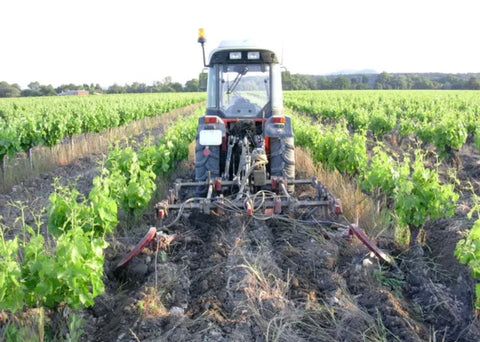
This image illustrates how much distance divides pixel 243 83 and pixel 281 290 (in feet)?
11.4

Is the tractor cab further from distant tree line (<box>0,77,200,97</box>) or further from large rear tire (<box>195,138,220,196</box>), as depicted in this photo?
distant tree line (<box>0,77,200,97</box>)

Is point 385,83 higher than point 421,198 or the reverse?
higher

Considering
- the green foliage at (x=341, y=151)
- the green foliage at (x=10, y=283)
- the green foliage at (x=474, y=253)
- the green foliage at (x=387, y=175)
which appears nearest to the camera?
the green foliage at (x=10, y=283)

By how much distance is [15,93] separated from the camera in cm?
5675

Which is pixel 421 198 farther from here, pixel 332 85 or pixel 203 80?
pixel 332 85

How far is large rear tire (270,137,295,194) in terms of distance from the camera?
5.75 m

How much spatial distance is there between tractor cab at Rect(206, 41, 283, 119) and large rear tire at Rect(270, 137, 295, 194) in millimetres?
592

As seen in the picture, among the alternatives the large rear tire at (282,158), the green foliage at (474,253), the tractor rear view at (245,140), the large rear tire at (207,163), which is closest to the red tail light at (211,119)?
the tractor rear view at (245,140)

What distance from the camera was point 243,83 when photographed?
246 inches

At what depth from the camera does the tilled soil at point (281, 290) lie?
3.11 metres

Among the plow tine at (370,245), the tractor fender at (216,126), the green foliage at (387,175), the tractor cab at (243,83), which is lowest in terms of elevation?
the plow tine at (370,245)

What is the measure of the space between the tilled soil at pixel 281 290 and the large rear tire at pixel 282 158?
78 cm

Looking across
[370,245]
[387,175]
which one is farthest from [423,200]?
[370,245]

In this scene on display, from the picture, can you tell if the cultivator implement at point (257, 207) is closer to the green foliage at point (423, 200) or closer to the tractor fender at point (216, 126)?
the green foliage at point (423, 200)
